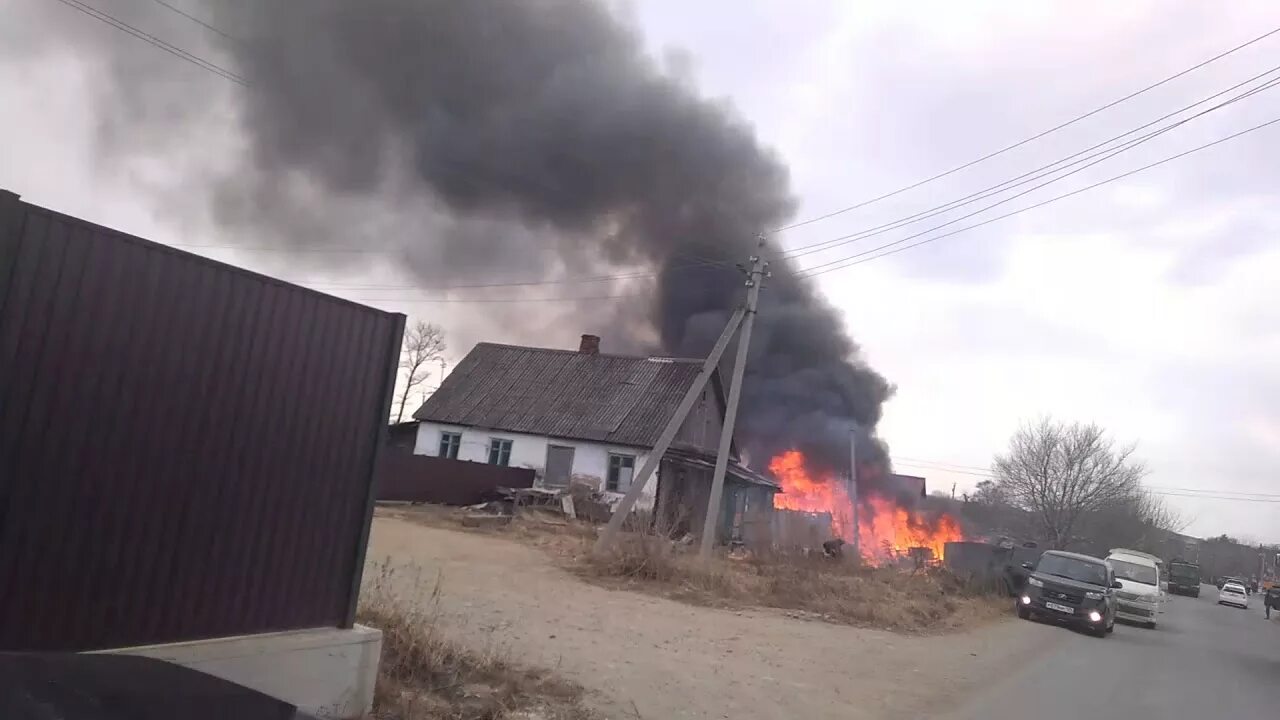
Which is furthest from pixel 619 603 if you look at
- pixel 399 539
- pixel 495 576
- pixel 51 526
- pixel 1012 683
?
pixel 51 526

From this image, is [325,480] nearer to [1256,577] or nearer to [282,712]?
[282,712]

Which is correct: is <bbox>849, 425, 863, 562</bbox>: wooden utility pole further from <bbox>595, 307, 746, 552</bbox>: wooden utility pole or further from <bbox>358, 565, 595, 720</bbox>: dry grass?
<bbox>358, 565, 595, 720</bbox>: dry grass

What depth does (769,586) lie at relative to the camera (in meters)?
13.5

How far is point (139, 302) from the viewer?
379cm

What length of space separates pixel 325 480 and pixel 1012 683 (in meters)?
7.72

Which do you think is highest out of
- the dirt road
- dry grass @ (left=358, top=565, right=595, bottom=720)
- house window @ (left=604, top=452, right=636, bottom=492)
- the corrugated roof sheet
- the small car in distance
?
the corrugated roof sheet

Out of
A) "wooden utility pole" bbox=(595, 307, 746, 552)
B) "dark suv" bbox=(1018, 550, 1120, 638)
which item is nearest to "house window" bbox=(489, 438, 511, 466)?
"wooden utility pole" bbox=(595, 307, 746, 552)

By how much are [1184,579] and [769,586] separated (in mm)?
47561

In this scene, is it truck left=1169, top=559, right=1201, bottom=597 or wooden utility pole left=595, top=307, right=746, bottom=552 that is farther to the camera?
truck left=1169, top=559, right=1201, bottom=597

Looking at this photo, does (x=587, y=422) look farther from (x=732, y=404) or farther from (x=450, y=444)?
(x=732, y=404)

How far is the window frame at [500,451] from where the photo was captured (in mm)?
27833

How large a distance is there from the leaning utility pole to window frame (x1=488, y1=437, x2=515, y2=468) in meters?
12.7

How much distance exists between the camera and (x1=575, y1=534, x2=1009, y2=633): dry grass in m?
12.6

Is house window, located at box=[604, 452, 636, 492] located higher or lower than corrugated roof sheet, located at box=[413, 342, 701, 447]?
lower
